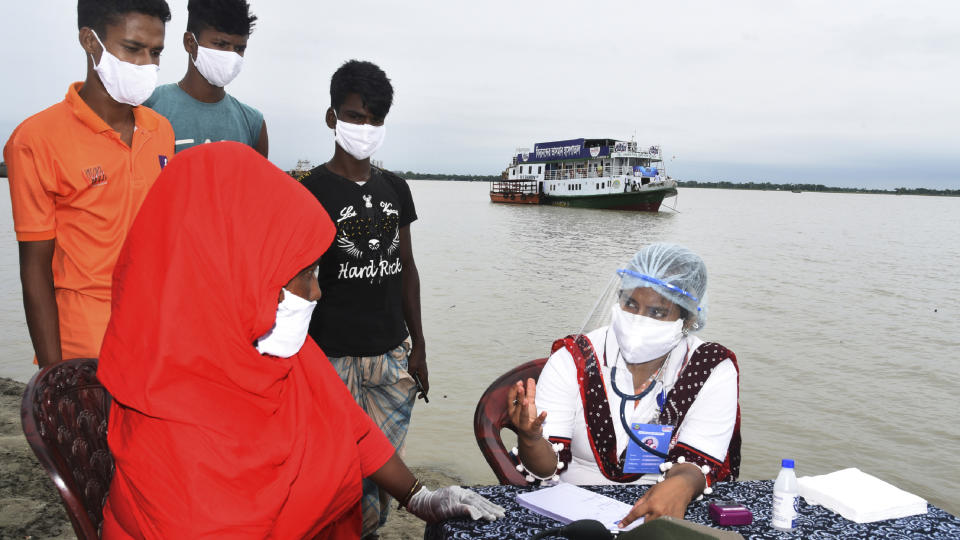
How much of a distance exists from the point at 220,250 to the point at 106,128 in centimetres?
123

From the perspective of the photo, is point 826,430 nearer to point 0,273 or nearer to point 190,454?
point 190,454

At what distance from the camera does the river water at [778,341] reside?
17.6ft

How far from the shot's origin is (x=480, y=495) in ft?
5.47

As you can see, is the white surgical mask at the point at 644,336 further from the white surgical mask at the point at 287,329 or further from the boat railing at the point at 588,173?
the boat railing at the point at 588,173

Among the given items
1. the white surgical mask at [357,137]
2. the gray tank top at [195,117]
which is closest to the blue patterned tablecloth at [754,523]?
the white surgical mask at [357,137]

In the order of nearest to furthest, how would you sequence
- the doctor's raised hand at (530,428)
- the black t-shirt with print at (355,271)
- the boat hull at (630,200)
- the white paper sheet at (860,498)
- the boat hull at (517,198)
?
1. the white paper sheet at (860,498)
2. the doctor's raised hand at (530,428)
3. the black t-shirt with print at (355,271)
4. the boat hull at (630,200)
5. the boat hull at (517,198)

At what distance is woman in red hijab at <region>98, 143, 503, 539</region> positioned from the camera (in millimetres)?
1278

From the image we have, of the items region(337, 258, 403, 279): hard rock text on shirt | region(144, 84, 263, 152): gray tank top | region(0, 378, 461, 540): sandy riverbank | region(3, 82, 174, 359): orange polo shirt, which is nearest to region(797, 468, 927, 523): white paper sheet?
region(337, 258, 403, 279): hard rock text on shirt

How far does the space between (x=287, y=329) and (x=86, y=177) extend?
1.13m

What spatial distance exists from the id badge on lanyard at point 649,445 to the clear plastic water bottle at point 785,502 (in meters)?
0.49

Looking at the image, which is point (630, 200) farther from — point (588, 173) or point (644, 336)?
point (644, 336)

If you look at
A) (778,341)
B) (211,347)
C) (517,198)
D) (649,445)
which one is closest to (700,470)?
(649,445)

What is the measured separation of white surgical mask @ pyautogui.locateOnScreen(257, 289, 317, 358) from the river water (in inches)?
128

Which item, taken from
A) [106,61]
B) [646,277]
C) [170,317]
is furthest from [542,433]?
[106,61]
